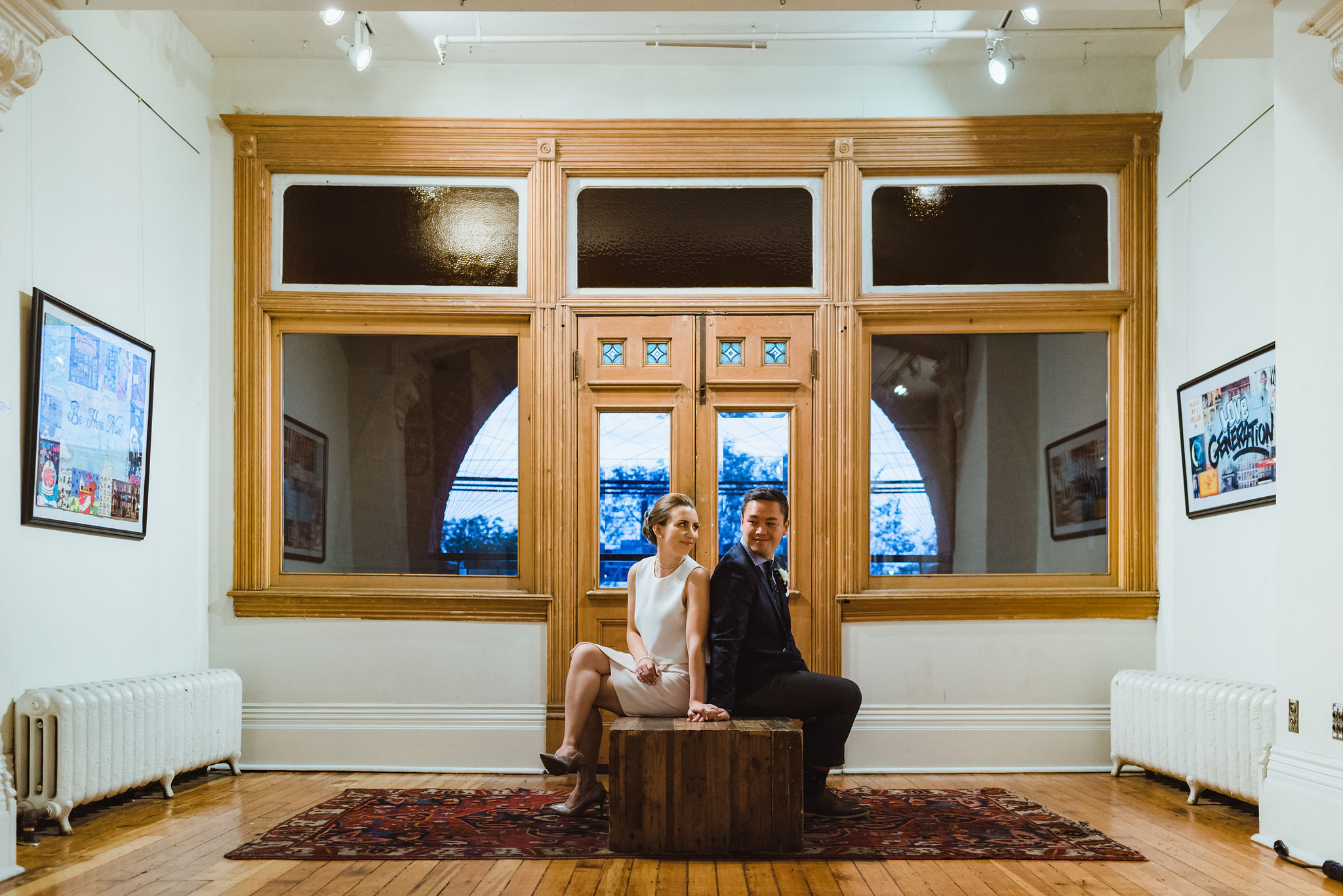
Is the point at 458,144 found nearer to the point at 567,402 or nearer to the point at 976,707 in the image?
the point at 567,402

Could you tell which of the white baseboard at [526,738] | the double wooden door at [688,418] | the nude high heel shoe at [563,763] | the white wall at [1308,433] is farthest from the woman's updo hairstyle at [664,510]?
the white wall at [1308,433]

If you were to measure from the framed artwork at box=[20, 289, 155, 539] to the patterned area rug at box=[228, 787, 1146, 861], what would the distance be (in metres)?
1.48

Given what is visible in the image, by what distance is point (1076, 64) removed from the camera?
6152 millimetres

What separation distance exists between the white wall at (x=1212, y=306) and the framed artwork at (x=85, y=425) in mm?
4753

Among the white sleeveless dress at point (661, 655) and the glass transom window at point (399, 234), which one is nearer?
the white sleeveless dress at point (661, 655)

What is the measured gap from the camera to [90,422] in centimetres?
473

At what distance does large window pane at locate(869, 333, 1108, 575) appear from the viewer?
Answer: 607 cm

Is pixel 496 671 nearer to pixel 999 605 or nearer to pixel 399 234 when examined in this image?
pixel 399 234

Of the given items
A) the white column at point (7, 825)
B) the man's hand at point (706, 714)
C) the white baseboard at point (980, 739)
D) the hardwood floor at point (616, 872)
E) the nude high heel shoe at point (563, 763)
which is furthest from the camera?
the white baseboard at point (980, 739)

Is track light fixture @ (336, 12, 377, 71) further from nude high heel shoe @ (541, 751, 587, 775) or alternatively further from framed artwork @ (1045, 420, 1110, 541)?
framed artwork @ (1045, 420, 1110, 541)

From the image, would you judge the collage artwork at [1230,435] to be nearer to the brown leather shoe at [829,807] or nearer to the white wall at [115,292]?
the brown leather shoe at [829,807]

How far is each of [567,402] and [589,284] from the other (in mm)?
636

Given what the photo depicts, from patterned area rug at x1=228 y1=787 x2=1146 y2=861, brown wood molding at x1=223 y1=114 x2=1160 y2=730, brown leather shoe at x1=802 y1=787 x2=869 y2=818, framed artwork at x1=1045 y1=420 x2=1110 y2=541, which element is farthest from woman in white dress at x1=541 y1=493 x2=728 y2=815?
framed artwork at x1=1045 y1=420 x2=1110 y2=541

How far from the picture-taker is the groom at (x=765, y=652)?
4262mm
